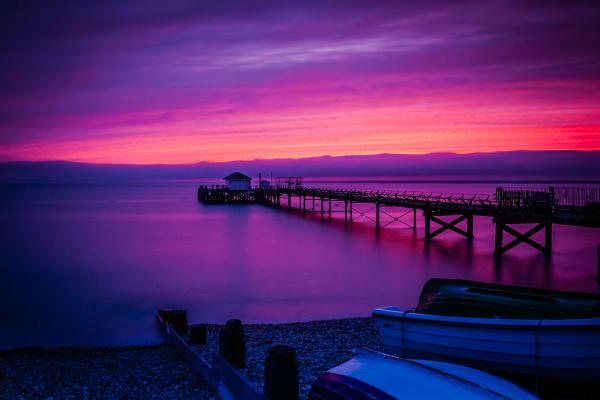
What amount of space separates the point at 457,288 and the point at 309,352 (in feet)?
9.27

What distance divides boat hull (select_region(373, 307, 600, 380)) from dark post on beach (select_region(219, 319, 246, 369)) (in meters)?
2.19

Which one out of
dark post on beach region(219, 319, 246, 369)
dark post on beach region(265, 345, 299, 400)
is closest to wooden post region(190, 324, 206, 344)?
dark post on beach region(219, 319, 246, 369)

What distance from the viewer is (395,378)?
4.47 meters

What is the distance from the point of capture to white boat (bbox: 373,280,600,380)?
5961 millimetres

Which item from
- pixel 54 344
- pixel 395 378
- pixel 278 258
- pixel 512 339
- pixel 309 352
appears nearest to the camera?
pixel 395 378

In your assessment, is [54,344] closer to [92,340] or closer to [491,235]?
[92,340]

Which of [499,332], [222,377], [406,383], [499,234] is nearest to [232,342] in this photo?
[222,377]

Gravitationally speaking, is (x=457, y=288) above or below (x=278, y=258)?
above

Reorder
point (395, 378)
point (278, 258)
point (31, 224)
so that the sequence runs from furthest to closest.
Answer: point (31, 224) → point (278, 258) → point (395, 378)

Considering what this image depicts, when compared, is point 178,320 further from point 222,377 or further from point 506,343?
point 506,343

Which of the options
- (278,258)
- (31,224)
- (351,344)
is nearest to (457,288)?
(351,344)

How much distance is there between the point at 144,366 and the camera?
8.59 m

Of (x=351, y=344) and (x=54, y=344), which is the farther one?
(x=54, y=344)

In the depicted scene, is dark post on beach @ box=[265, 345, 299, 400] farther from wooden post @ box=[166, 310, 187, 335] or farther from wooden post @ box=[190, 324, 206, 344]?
wooden post @ box=[166, 310, 187, 335]
